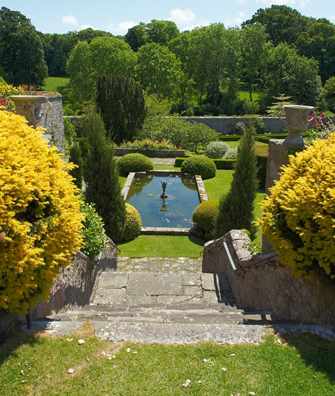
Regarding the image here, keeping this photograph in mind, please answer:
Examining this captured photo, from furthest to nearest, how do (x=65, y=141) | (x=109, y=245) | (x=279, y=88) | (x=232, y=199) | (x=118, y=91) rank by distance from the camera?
(x=279, y=88)
(x=118, y=91)
(x=65, y=141)
(x=232, y=199)
(x=109, y=245)

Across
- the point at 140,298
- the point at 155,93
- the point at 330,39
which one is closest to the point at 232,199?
the point at 140,298

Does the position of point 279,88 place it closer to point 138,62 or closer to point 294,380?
point 138,62

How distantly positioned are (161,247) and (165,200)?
208 inches

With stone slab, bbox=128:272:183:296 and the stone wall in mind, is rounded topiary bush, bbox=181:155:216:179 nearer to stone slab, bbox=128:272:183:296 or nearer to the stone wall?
the stone wall

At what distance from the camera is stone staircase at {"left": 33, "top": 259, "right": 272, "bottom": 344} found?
494 cm

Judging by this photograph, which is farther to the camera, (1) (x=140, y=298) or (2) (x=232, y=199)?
(2) (x=232, y=199)

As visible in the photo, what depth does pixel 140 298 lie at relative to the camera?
8.48 metres

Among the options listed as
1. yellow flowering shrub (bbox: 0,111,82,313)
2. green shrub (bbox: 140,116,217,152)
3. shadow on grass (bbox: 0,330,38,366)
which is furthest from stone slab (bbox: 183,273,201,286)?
green shrub (bbox: 140,116,217,152)

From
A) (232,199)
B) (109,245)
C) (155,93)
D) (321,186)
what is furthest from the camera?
(155,93)

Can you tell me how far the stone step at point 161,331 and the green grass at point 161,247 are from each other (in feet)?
23.9

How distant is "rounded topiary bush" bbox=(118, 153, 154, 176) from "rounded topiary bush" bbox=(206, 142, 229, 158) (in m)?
5.28

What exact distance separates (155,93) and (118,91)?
1431 centimetres

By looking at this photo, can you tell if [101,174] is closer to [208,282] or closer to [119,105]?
[208,282]

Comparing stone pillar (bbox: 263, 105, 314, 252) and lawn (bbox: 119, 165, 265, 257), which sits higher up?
stone pillar (bbox: 263, 105, 314, 252)
